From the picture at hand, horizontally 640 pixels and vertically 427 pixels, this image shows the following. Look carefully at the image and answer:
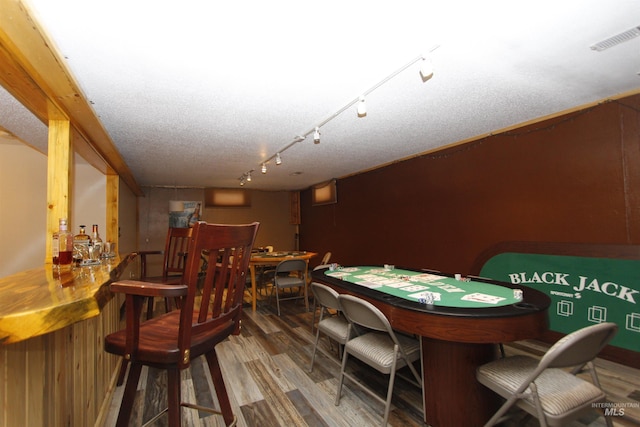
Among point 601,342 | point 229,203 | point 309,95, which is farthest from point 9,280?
point 229,203

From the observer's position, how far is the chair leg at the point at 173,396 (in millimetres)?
1165

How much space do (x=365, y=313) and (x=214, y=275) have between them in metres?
1.02

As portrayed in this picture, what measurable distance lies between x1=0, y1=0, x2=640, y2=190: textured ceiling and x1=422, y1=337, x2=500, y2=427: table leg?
1.96 meters

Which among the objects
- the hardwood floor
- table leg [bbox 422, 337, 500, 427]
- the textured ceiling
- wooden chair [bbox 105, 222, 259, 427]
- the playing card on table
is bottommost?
the hardwood floor

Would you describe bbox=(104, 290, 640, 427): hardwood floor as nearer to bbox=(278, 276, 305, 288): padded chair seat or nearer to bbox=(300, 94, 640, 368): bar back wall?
bbox=(278, 276, 305, 288): padded chair seat

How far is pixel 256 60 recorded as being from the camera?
74.6 inches

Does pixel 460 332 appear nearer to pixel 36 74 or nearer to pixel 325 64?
pixel 325 64

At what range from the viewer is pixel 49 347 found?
112 cm

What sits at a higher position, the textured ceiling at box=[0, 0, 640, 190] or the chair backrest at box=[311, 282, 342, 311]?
the textured ceiling at box=[0, 0, 640, 190]

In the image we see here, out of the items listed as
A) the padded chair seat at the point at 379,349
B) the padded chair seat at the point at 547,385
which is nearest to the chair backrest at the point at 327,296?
the padded chair seat at the point at 379,349

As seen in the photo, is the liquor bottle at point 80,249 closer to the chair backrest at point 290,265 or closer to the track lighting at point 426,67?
the chair backrest at point 290,265

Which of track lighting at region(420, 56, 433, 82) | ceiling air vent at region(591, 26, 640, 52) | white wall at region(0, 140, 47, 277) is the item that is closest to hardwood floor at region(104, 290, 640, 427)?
track lighting at region(420, 56, 433, 82)

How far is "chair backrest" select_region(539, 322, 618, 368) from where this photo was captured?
47.8 inches

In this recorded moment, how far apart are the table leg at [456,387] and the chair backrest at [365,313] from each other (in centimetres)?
37
